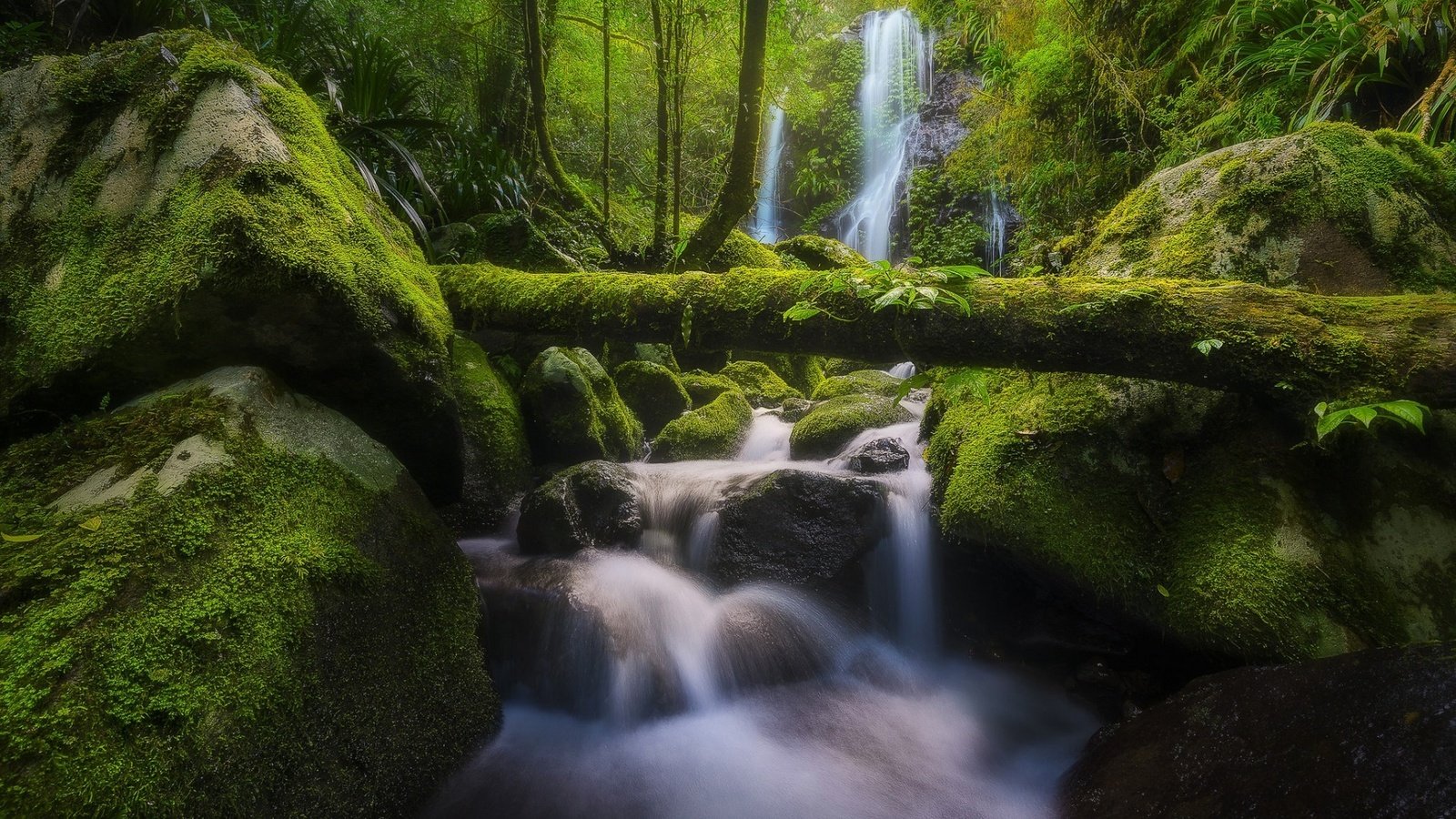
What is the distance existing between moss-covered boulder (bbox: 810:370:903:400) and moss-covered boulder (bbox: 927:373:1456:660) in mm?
3293

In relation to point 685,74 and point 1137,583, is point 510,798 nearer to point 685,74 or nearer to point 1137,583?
point 1137,583

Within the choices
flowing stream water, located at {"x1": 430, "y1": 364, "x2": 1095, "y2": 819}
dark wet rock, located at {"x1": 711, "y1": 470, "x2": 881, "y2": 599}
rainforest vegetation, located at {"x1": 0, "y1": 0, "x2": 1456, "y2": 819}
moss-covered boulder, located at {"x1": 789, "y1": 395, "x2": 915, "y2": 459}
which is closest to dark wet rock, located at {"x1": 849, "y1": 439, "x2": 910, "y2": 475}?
rainforest vegetation, located at {"x1": 0, "y1": 0, "x2": 1456, "y2": 819}

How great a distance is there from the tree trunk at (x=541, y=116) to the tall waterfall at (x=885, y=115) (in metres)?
7.61

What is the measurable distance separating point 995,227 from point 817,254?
172 inches

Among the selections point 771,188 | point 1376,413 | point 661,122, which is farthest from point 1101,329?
point 771,188

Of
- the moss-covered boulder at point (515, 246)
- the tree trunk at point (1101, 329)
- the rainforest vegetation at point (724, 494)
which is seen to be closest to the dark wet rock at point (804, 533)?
the rainforest vegetation at point (724, 494)

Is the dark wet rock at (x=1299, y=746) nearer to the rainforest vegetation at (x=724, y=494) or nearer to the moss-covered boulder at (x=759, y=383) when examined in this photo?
the rainforest vegetation at (x=724, y=494)

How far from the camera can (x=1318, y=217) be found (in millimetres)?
3061

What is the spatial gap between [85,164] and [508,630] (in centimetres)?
282

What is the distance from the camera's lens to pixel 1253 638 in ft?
7.54

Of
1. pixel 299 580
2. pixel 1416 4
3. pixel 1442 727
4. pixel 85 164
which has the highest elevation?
pixel 1416 4

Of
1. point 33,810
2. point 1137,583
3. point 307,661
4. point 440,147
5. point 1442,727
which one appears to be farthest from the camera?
point 440,147

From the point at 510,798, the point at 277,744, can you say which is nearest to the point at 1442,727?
the point at 510,798

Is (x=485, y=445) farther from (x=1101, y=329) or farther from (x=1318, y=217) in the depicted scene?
(x=1318, y=217)
